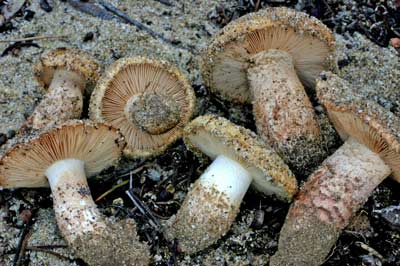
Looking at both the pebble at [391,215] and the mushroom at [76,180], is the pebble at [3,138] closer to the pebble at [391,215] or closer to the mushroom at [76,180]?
the mushroom at [76,180]

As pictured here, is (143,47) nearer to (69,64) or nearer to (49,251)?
(69,64)

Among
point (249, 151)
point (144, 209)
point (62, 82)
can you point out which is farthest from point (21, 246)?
point (249, 151)

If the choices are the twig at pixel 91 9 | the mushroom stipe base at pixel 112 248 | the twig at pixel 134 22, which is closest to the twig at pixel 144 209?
the mushroom stipe base at pixel 112 248

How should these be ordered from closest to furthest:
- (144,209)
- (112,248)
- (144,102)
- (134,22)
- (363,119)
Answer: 1. (363,119)
2. (112,248)
3. (144,209)
4. (144,102)
5. (134,22)

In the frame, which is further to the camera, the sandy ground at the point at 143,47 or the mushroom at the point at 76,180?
the sandy ground at the point at 143,47

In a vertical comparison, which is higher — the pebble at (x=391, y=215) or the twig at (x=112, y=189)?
the pebble at (x=391, y=215)
